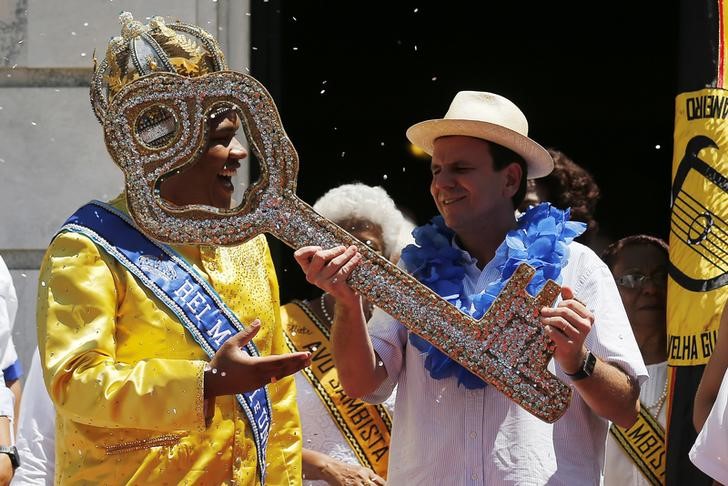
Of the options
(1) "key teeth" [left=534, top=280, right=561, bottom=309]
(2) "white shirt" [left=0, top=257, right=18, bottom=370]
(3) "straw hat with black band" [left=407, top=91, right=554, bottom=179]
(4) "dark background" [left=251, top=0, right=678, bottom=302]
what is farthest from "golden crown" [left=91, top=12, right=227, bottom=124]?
(4) "dark background" [left=251, top=0, right=678, bottom=302]

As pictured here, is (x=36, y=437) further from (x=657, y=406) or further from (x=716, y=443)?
(x=657, y=406)

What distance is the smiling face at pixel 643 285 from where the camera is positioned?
4.77 m

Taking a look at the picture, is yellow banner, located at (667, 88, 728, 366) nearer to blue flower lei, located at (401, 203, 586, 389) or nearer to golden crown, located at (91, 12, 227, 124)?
blue flower lei, located at (401, 203, 586, 389)

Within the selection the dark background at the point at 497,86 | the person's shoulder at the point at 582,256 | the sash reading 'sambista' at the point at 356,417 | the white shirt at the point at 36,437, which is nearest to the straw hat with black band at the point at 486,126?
the person's shoulder at the point at 582,256

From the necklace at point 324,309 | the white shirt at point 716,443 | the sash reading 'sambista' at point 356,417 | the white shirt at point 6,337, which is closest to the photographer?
the white shirt at point 716,443

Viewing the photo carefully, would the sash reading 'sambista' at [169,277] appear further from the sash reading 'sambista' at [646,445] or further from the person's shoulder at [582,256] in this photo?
the sash reading 'sambista' at [646,445]

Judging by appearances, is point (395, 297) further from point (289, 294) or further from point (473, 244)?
point (289, 294)

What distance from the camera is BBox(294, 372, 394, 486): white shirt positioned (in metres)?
4.46

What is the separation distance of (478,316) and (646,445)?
1.46m

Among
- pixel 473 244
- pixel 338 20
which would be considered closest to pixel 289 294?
pixel 338 20

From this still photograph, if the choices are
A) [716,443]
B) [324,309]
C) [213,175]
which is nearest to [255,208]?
[213,175]

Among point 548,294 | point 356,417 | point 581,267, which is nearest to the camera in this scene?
point 548,294

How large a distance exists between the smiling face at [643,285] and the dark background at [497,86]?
2552mm

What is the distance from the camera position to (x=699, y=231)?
4359 millimetres
